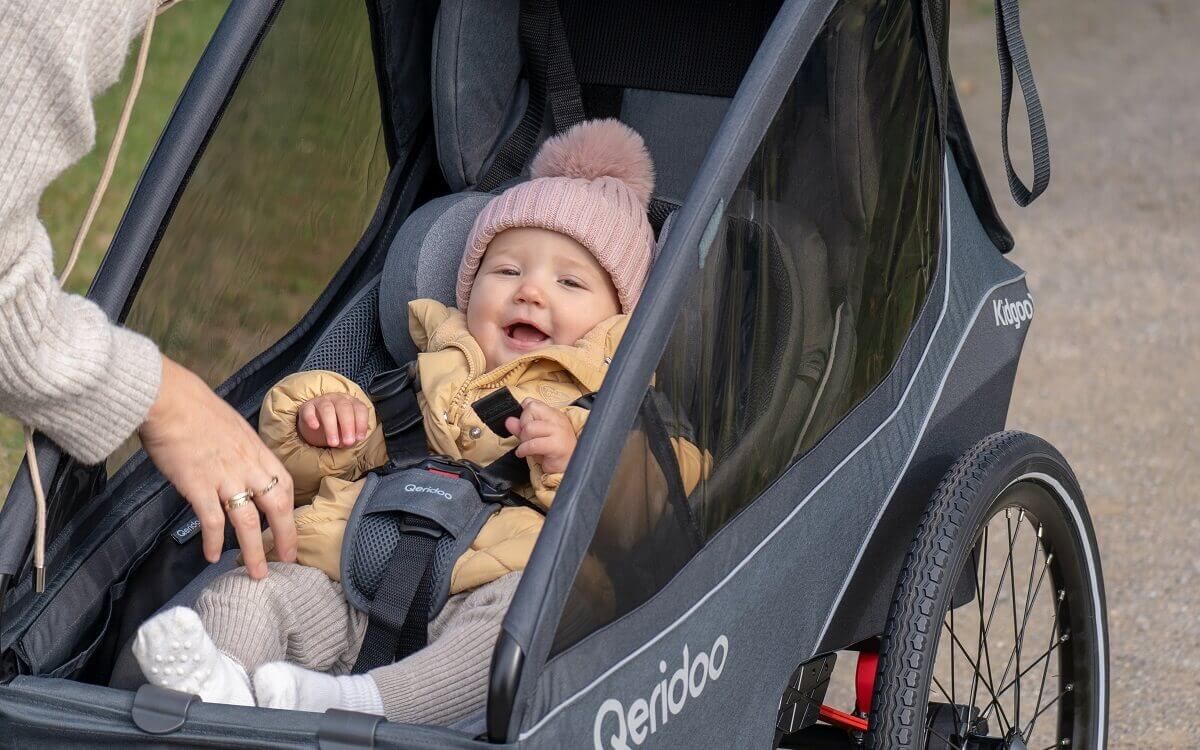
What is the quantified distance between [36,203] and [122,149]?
416 centimetres

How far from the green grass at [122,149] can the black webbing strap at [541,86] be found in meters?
1.63

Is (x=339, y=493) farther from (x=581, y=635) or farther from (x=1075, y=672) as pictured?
(x=1075, y=672)

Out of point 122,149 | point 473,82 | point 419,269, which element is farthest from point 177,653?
point 122,149

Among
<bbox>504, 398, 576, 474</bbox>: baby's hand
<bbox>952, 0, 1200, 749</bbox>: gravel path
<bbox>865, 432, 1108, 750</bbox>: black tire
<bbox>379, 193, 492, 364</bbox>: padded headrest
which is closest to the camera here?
<bbox>865, 432, 1108, 750</bbox>: black tire

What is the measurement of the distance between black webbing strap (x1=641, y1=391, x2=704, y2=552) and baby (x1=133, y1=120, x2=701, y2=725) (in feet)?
0.09

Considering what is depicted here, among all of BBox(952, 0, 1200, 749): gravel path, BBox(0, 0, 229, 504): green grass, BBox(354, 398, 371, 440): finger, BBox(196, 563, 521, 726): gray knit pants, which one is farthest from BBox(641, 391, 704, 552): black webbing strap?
BBox(0, 0, 229, 504): green grass

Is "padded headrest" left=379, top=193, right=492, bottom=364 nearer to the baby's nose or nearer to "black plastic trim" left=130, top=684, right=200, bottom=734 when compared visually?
the baby's nose

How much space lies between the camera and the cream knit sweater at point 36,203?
140 centimetres

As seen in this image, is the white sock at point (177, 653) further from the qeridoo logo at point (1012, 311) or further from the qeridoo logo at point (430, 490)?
the qeridoo logo at point (1012, 311)

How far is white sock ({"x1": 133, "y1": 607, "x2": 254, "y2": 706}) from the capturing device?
156cm

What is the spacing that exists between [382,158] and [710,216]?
1.21m

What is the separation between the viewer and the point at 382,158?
2.68 meters

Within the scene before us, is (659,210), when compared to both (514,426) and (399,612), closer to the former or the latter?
(514,426)

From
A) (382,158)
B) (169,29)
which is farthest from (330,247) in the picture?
(169,29)
